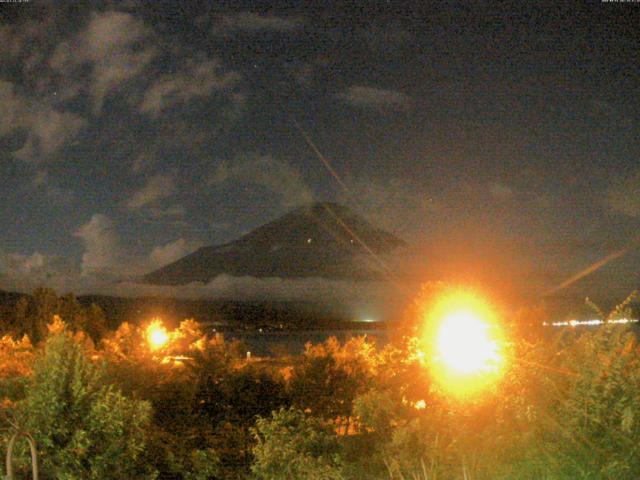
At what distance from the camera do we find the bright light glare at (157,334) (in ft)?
98.1

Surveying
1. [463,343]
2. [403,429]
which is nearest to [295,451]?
[403,429]

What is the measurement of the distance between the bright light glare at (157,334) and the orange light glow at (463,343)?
1509 cm

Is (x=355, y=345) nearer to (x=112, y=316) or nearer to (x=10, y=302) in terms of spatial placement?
(x=10, y=302)

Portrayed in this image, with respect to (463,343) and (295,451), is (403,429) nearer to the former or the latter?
(295,451)

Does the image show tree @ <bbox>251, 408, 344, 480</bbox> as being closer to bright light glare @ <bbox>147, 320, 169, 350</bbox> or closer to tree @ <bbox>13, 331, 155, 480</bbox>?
tree @ <bbox>13, 331, 155, 480</bbox>

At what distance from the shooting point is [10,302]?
6325 cm

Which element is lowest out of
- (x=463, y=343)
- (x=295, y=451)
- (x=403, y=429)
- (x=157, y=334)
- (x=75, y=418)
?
(x=295, y=451)

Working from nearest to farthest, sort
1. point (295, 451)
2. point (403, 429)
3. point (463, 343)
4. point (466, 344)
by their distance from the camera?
point (403, 429)
point (295, 451)
point (466, 344)
point (463, 343)

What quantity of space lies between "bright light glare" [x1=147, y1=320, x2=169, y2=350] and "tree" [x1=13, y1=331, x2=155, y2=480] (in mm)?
21327

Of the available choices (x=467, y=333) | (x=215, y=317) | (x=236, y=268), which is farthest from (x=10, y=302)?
(x=236, y=268)

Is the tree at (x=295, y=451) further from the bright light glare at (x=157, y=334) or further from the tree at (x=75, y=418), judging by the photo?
the bright light glare at (x=157, y=334)

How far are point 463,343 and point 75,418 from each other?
303 inches

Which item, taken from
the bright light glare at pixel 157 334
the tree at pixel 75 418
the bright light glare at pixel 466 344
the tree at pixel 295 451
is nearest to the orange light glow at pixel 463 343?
the bright light glare at pixel 466 344

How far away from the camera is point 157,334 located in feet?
104
